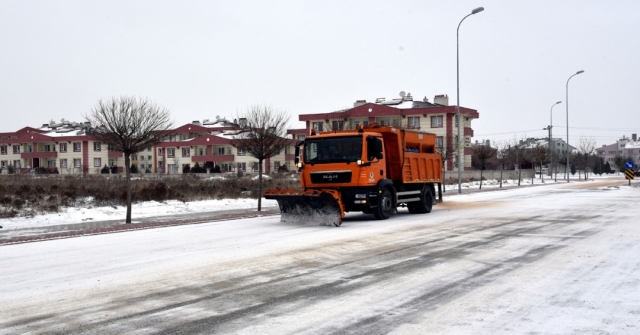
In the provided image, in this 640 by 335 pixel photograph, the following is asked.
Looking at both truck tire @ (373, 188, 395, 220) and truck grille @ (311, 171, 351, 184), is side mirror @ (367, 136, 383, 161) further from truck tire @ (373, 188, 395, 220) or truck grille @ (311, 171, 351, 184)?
truck tire @ (373, 188, 395, 220)

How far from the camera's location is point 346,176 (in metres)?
18.4

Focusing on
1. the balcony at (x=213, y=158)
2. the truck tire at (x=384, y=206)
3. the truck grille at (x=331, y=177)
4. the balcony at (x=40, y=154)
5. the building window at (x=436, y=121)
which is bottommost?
the truck tire at (x=384, y=206)

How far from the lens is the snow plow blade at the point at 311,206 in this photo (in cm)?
1756

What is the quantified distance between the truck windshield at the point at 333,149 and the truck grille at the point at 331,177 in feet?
1.24

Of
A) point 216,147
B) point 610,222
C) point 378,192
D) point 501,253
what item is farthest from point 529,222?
point 216,147

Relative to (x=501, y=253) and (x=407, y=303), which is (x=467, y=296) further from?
(x=501, y=253)

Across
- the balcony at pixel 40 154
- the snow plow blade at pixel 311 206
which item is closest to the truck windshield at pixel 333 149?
the snow plow blade at pixel 311 206

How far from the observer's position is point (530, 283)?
28.0ft

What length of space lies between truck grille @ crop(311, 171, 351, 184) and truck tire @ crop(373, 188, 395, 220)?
1284 millimetres

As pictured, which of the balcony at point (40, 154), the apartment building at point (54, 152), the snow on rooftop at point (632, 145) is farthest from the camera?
the snow on rooftop at point (632, 145)

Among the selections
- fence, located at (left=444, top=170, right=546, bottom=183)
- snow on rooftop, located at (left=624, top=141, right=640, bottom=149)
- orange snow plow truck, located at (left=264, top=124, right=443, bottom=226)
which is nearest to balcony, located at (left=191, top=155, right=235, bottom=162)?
fence, located at (left=444, top=170, right=546, bottom=183)

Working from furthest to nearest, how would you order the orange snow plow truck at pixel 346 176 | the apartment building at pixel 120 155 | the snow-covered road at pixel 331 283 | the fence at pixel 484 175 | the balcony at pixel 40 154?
the balcony at pixel 40 154
the apartment building at pixel 120 155
the fence at pixel 484 175
the orange snow plow truck at pixel 346 176
the snow-covered road at pixel 331 283

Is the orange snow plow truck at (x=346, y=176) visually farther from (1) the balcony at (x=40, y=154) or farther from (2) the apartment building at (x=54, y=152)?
(1) the balcony at (x=40, y=154)

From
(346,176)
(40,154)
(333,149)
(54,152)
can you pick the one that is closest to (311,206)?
(346,176)
